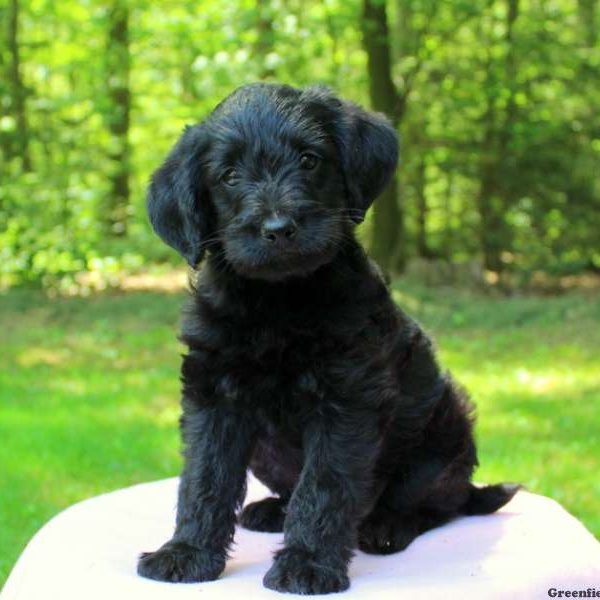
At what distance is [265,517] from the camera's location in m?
4.28

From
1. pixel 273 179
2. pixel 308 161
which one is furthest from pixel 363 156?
pixel 273 179

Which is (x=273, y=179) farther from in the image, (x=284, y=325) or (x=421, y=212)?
(x=421, y=212)

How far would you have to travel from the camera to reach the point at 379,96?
15.6 metres

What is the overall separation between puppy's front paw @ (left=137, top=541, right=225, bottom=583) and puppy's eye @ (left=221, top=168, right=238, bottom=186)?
4.03ft

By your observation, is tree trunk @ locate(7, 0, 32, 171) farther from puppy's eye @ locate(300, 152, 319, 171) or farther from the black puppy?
puppy's eye @ locate(300, 152, 319, 171)

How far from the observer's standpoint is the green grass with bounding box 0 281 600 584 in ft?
21.9

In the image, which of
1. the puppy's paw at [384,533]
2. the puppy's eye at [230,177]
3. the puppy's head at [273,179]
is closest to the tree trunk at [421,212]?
the puppy's paw at [384,533]

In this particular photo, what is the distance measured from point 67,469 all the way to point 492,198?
12.2 meters

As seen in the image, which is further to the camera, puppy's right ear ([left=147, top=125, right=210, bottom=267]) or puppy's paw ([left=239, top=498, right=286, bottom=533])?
puppy's paw ([left=239, top=498, right=286, bottom=533])

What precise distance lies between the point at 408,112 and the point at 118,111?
4.73 metres

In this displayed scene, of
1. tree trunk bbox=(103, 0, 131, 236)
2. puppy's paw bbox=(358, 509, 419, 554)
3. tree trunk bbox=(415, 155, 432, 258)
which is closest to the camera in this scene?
puppy's paw bbox=(358, 509, 419, 554)

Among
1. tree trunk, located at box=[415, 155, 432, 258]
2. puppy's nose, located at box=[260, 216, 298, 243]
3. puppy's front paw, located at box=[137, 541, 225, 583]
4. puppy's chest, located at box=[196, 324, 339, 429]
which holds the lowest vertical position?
tree trunk, located at box=[415, 155, 432, 258]

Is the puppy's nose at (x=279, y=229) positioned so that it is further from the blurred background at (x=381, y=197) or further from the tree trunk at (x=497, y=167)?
the tree trunk at (x=497, y=167)

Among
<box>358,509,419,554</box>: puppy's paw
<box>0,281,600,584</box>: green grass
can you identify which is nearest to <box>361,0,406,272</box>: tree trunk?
<box>0,281,600,584</box>: green grass
